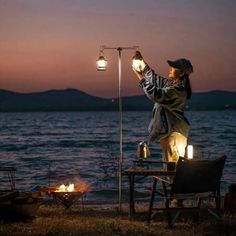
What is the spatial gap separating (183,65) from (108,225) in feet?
8.30

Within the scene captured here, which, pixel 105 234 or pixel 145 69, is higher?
pixel 145 69

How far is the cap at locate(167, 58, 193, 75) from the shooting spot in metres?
8.52

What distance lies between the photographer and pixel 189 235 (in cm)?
724

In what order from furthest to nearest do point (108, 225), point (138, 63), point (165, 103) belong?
point (138, 63)
point (165, 103)
point (108, 225)

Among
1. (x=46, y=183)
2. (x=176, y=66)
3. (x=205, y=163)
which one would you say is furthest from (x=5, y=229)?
(x=46, y=183)

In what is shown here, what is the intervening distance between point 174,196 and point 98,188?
10794mm

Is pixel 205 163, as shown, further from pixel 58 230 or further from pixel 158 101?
pixel 58 230

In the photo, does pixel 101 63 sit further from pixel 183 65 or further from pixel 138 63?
pixel 183 65

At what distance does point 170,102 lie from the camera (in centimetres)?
851

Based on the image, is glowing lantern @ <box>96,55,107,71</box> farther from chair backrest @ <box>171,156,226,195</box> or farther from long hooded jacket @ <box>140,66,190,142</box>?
chair backrest @ <box>171,156,226,195</box>

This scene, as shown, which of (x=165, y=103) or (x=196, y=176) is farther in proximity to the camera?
(x=165, y=103)

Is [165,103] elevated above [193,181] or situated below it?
above

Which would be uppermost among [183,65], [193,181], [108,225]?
[183,65]

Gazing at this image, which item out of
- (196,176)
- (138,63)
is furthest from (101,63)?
(196,176)
